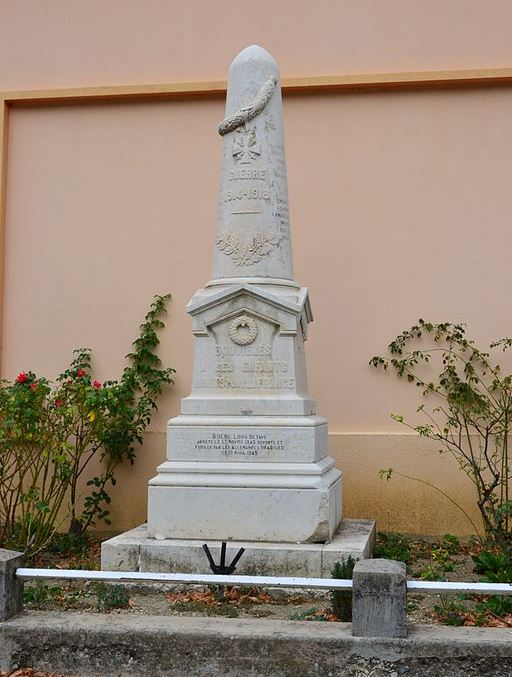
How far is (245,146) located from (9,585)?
4215 millimetres

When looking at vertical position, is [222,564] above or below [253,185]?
below

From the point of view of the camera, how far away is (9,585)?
15.2 ft

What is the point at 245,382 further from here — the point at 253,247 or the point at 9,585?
the point at 9,585

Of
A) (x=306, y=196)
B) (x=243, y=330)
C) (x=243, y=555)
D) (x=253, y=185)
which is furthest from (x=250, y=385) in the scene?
(x=306, y=196)

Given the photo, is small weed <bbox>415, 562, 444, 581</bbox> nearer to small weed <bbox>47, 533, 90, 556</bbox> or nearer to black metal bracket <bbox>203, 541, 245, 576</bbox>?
black metal bracket <bbox>203, 541, 245, 576</bbox>

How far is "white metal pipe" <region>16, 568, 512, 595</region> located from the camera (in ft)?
14.1

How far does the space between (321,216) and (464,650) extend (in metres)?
6.15

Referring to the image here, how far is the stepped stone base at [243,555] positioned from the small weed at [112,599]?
63cm

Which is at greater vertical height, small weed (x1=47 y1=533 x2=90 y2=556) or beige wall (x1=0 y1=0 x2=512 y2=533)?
beige wall (x1=0 y1=0 x2=512 y2=533)

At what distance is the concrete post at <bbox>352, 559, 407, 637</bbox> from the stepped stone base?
71.0 inches

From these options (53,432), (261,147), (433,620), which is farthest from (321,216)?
(433,620)

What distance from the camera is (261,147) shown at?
24.1 ft

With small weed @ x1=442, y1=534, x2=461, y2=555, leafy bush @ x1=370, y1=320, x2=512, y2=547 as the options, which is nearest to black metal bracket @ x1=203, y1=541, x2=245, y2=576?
small weed @ x1=442, y1=534, x2=461, y2=555

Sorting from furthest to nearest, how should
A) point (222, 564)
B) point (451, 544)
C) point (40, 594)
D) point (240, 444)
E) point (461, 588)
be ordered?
point (451, 544) < point (240, 444) < point (40, 594) < point (222, 564) < point (461, 588)
